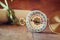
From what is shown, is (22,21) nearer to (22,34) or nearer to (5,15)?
(5,15)

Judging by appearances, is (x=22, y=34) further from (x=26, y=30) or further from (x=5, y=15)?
(x=5, y=15)

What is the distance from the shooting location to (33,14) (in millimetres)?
1000

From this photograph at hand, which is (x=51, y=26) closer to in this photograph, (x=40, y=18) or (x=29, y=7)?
(x=40, y=18)

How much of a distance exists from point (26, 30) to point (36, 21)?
0.08 meters

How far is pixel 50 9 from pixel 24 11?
8.9 inches

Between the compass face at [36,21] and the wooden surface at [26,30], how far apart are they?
0.03 m

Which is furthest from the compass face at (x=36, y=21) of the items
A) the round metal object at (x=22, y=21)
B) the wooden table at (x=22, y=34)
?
the round metal object at (x=22, y=21)

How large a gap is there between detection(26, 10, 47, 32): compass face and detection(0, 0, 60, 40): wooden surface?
32 millimetres

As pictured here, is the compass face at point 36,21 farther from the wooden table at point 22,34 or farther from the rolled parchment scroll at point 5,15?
the rolled parchment scroll at point 5,15

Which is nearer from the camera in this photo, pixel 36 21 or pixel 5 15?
pixel 36 21

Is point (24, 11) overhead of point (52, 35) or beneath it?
overhead

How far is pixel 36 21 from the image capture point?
1007 mm

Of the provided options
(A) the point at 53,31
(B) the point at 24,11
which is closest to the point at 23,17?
(B) the point at 24,11

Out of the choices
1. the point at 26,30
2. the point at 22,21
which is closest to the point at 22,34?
the point at 26,30
